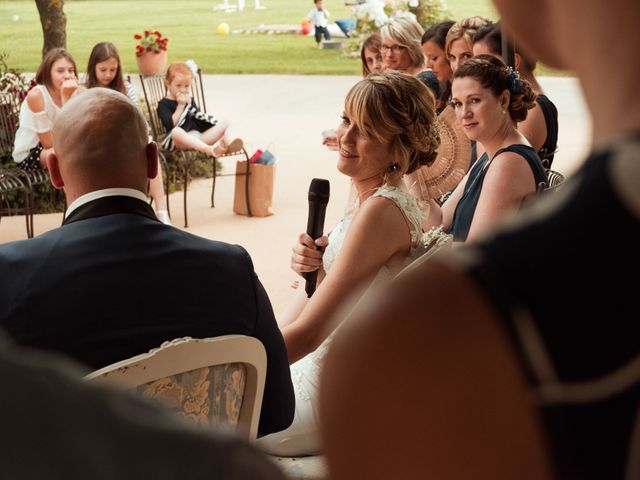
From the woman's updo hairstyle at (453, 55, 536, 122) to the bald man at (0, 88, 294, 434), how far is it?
220 cm

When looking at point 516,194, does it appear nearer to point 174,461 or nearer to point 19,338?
point 19,338

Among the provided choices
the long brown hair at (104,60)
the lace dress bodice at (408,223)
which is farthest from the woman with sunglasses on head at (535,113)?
the long brown hair at (104,60)

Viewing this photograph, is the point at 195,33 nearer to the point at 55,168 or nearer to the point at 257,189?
the point at 257,189

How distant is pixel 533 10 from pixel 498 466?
259mm

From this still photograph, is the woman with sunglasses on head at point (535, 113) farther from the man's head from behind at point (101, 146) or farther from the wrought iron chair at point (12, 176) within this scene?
the wrought iron chair at point (12, 176)

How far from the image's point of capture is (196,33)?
29781mm

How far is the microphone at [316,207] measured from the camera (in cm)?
284

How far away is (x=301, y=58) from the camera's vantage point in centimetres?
2442

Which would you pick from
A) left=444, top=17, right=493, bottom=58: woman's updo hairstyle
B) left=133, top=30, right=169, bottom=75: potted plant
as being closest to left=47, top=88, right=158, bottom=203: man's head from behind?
left=444, top=17, right=493, bottom=58: woman's updo hairstyle

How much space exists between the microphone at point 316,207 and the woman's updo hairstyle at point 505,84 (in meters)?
1.46

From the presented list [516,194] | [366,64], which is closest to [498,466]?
[516,194]

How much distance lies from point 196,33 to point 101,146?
92.1ft

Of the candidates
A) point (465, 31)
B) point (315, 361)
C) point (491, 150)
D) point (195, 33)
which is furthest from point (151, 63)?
point (195, 33)

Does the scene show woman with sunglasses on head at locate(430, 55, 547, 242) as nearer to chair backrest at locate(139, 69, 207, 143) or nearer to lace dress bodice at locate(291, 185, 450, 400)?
lace dress bodice at locate(291, 185, 450, 400)
